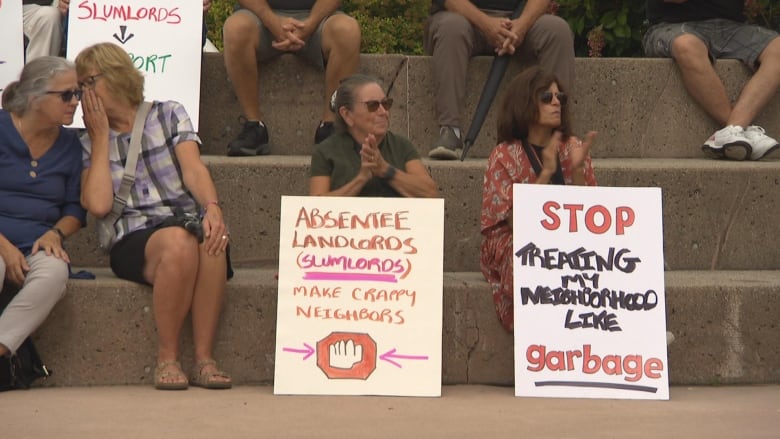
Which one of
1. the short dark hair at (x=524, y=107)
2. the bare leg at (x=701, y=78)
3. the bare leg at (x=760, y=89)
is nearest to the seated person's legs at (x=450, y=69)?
the short dark hair at (x=524, y=107)

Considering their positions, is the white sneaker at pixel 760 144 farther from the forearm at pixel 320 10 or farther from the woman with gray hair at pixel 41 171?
the woman with gray hair at pixel 41 171

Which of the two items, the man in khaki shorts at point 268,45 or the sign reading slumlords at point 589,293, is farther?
the man in khaki shorts at point 268,45

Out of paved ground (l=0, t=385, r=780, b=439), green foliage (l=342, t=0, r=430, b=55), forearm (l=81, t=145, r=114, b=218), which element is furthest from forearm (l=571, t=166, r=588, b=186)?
green foliage (l=342, t=0, r=430, b=55)

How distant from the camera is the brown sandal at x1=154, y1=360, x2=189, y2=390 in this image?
18.6 feet

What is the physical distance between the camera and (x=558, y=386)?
5691 mm

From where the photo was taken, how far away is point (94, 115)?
589 cm

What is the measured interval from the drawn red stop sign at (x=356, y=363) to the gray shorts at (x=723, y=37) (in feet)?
9.18

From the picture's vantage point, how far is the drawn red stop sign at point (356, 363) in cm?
567

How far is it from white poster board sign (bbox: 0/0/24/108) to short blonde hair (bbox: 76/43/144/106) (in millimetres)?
1170

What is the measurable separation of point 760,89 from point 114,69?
333 cm

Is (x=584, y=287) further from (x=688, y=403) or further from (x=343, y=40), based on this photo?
(x=343, y=40)

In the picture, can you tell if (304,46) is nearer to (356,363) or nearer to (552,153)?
(552,153)

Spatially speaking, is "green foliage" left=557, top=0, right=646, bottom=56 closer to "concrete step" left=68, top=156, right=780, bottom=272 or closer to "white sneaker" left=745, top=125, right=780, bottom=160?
"white sneaker" left=745, top=125, right=780, bottom=160

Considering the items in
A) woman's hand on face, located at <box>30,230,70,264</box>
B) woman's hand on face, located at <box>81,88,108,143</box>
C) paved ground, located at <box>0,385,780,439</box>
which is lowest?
paved ground, located at <box>0,385,780,439</box>
